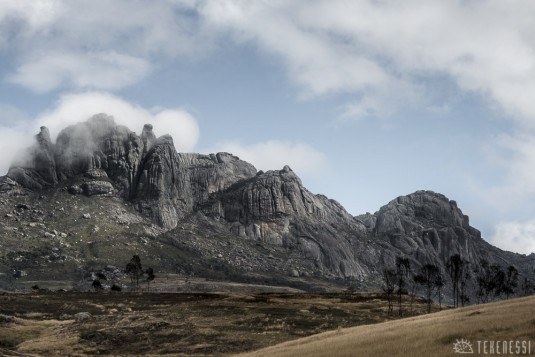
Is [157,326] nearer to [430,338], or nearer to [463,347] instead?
[430,338]

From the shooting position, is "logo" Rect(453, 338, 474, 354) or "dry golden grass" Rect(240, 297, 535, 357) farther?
"dry golden grass" Rect(240, 297, 535, 357)

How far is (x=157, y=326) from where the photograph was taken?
77.9m

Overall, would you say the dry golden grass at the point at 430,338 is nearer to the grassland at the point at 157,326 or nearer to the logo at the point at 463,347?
the logo at the point at 463,347

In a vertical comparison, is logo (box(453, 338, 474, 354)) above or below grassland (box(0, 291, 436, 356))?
above

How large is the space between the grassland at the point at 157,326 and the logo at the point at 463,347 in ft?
82.6

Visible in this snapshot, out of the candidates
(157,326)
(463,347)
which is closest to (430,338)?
(463,347)

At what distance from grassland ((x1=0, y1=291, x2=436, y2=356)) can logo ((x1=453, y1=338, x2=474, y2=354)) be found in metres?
25.2

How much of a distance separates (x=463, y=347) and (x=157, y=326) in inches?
2311

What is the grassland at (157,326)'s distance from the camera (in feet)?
208

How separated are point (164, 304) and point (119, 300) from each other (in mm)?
14718

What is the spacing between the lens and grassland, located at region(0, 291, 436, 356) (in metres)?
63.3

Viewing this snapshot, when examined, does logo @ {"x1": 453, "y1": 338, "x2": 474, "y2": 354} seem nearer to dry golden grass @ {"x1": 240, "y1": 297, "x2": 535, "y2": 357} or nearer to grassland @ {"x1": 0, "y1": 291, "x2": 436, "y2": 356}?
dry golden grass @ {"x1": 240, "y1": 297, "x2": 535, "y2": 357}

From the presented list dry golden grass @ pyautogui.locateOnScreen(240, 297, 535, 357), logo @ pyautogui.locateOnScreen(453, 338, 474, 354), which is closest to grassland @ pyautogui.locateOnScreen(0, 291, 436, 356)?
dry golden grass @ pyautogui.locateOnScreen(240, 297, 535, 357)

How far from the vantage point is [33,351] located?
205 feet
